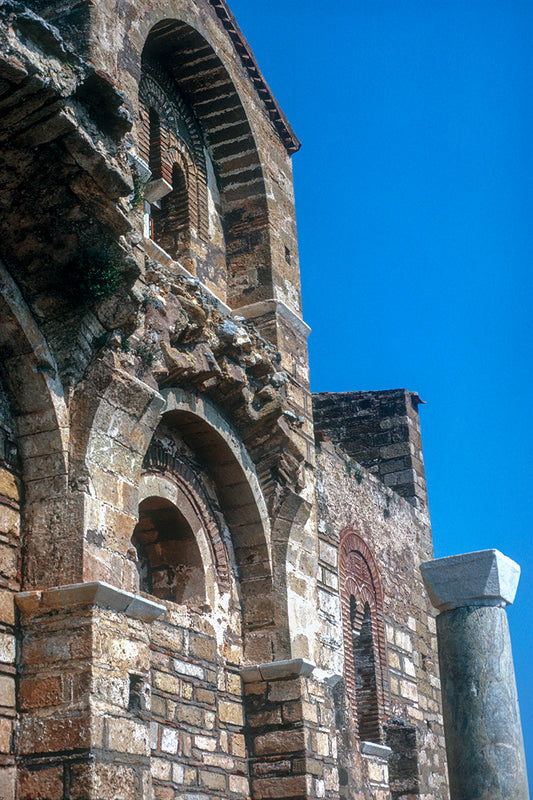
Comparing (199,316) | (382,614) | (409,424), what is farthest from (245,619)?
(409,424)

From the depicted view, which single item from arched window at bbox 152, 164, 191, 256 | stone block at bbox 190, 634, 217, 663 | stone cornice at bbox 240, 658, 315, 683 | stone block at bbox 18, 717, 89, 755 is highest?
arched window at bbox 152, 164, 191, 256

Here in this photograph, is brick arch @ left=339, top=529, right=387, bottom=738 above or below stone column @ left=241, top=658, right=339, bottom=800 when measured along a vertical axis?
above

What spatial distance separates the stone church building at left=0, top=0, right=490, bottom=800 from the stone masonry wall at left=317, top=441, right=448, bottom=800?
0.04 metres

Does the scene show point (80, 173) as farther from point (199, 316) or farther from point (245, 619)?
point (245, 619)

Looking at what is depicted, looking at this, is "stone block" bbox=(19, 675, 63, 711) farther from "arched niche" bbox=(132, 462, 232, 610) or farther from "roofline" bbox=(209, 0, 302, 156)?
"roofline" bbox=(209, 0, 302, 156)

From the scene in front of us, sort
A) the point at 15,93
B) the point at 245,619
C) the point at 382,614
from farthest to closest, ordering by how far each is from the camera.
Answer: the point at 382,614, the point at 245,619, the point at 15,93

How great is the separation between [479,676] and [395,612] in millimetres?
4436

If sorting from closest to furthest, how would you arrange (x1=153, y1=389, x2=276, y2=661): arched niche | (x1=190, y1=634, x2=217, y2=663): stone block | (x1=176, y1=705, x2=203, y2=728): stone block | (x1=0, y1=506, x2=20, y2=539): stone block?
1. (x1=0, y1=506, x2=20, y2=539): stone block
2. (x1=176, y1=705, x2=203, y2=728): stone block
3. (x1=190, y1=634, x2=217, y2=663): stone block
4. (x1=153, y1=389, x2=276, y2=661): arched niche

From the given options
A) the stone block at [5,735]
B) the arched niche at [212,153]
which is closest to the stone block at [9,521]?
the stone block at [5,735]

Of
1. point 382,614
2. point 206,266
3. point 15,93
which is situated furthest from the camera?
point 382,614

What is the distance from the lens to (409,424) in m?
13.0

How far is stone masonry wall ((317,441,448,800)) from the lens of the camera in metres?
8.75

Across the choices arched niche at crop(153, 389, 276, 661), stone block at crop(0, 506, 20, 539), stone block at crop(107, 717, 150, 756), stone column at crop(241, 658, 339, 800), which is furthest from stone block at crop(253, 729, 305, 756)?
stone block at crop(0, 506, 20, 539)

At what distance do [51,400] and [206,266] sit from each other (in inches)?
132
